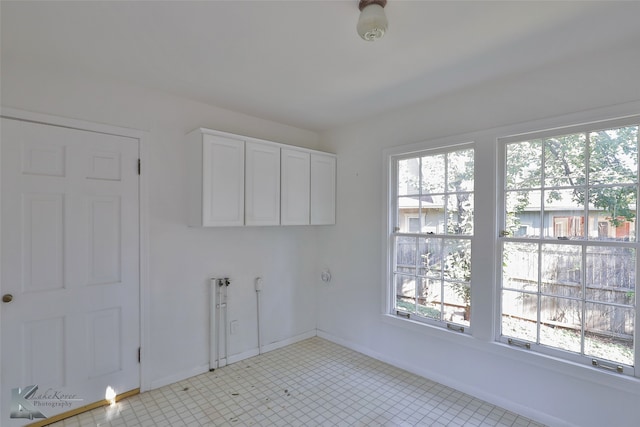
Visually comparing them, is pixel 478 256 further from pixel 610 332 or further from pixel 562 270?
pixel 610 332

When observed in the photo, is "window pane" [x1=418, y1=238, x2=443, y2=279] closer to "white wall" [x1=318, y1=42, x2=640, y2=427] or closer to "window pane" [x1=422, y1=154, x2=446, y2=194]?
"white wall" [x1=318, y1=42, x2=640, y2=427]

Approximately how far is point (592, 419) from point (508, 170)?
174cm

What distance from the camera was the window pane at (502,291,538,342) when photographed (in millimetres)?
2305

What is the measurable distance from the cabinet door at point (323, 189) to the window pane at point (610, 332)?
2.38 meters

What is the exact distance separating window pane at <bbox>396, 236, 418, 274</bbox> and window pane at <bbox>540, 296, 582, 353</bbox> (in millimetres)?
1053

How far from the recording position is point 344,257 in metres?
3.60

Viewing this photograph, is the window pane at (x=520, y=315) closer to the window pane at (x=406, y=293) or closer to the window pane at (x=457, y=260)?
the window pane at (x=457, y=260)

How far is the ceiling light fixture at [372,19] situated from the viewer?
4.85 feet

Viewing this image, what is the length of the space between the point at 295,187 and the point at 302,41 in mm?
1632

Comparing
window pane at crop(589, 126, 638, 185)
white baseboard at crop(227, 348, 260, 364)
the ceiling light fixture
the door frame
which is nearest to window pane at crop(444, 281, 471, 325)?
window pane at crop(589, 126, 638, 185)

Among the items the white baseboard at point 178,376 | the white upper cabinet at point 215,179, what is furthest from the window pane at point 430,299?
the white baseboard at point 178,376

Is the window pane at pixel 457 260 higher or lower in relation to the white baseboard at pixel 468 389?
higher

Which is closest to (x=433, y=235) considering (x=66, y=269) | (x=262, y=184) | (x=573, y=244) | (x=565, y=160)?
(x=573, y=244)

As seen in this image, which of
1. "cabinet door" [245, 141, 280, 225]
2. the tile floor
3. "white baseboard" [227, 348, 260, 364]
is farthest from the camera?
"white baseboard" [227, 348, 260, 364]
